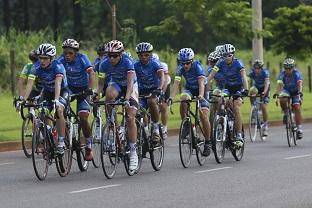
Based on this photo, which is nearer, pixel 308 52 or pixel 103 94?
pixel 103 94

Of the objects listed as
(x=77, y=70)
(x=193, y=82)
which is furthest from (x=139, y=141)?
(x=193, y=82)

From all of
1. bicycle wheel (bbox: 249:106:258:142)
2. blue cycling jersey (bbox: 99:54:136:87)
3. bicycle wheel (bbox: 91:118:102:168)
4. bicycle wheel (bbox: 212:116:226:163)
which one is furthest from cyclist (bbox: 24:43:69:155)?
bicycle wheel (bbox: 249:106:258:142)

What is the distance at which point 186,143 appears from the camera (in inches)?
631

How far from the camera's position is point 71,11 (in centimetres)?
9419

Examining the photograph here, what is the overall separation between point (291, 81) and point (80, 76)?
6.97 m

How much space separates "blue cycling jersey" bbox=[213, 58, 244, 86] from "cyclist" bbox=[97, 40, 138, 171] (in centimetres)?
334

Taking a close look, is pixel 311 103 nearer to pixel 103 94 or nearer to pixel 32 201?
pixel 103 94

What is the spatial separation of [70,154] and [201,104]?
2.66 m

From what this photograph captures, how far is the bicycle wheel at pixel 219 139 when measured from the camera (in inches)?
655

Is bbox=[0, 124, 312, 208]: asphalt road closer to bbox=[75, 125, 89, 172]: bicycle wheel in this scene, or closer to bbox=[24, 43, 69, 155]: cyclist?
bbox=[75, 125, 89, 172]: bicycle wheel

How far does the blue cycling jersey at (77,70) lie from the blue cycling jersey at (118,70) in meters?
0.69

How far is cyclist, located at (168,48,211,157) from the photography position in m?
16.4

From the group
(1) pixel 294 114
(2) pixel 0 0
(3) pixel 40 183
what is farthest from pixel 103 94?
(2) pixel 0 0

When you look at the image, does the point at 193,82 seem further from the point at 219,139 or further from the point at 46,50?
the point at 46,50
